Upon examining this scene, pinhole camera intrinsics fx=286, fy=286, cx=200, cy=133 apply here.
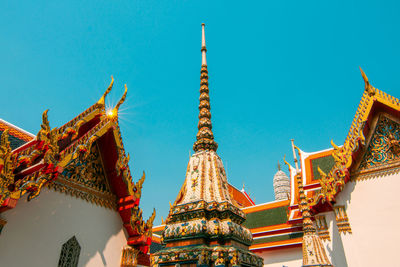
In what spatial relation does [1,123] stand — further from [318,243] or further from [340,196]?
[340,196]

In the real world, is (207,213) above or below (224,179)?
below

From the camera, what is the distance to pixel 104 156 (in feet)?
22.2

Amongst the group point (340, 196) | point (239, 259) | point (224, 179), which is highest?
point (340, 196)

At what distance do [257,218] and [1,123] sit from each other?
1241cm

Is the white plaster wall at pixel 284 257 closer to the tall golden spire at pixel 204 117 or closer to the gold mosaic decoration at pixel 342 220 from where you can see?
the gold mosaic decoration at pixel 342 220

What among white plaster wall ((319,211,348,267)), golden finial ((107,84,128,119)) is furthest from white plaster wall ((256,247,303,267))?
golden finial ((107,84,128,119))

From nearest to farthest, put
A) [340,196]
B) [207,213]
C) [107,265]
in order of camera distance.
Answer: [207,213] < [107,265] < [340,196]

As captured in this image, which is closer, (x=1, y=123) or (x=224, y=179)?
(x=224, y=179)

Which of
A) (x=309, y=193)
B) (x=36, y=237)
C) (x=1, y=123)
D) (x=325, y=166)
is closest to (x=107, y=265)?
(x=36, y=237)

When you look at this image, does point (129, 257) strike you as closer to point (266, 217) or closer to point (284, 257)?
point (284, 257)

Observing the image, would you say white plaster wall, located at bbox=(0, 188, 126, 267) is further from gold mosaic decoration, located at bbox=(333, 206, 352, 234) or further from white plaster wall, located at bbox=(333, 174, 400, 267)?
white plaster wall, located at bbox=(333, 174, 400, 267)

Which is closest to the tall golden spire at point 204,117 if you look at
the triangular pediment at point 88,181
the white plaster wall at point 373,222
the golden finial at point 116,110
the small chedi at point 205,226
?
the small chedi at point 205,226

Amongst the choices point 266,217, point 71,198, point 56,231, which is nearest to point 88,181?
point 71,198

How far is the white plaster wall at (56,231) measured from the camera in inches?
179
